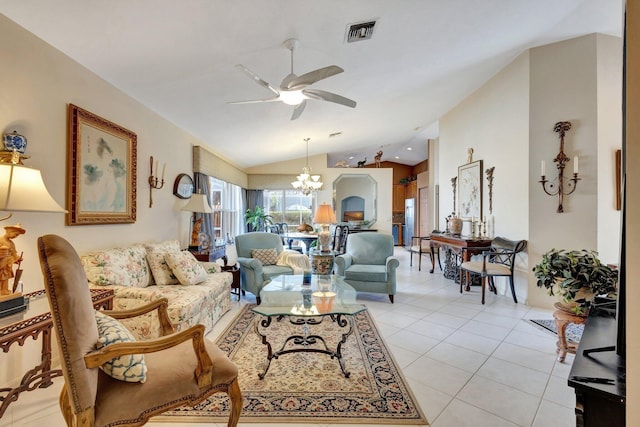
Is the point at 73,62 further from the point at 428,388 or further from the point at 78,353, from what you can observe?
the point at 428,388

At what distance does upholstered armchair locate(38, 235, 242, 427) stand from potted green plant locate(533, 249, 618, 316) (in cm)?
235

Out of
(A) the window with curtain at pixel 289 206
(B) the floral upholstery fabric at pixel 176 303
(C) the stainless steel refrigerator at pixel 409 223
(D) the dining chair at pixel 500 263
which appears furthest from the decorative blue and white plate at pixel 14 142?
(C) the stainless steel refrigerator at pixel 409 223

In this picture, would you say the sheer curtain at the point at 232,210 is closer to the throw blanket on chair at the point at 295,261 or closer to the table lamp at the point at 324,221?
the throw blanket on chair at the point at 295,261

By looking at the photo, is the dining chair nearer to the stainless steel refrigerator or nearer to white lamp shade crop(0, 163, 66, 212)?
white lamp shade crop(0, 163, 66, 212)

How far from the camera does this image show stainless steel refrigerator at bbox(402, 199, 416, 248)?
10.0m

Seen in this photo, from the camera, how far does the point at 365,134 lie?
6.93 m

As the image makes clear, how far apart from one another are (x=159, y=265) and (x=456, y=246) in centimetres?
414

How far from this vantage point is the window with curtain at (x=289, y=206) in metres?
8.72

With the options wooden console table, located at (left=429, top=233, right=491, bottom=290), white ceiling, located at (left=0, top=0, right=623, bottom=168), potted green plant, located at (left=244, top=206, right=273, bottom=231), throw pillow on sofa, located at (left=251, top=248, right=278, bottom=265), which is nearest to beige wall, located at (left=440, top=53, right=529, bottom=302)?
white ceiling, located at (left=0, top=0, right=623, bottom=168)

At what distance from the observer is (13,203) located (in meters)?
1.61

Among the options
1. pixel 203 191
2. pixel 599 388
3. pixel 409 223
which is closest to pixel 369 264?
pixel 203 191

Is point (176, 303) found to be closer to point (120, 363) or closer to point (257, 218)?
point (120, 363)

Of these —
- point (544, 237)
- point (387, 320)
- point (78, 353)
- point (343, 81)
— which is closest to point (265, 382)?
point (78, 353)

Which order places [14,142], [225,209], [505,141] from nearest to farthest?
[14,142] < [505,141] < [225,209]
